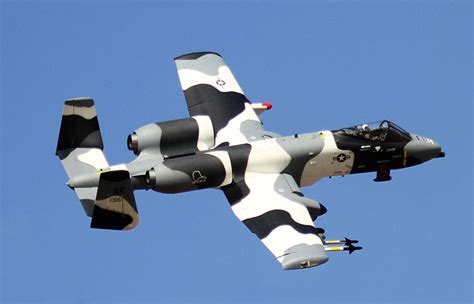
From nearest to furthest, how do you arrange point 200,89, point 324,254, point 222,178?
point 324,254 → point 222,178 → point 200,89

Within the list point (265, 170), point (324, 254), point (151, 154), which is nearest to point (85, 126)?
Answer: point (151, 154)

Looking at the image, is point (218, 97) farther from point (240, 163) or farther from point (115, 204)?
point (115, 204)

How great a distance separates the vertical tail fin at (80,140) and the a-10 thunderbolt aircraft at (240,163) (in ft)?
0.12

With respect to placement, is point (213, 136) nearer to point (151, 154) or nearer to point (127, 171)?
point (151, 154)

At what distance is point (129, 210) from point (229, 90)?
974 cm

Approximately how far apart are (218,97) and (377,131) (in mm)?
6668

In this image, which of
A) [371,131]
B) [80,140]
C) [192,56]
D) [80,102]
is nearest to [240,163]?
[371,131]

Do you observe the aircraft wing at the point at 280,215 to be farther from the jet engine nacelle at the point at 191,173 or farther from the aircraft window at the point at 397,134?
the aircraft window at the point at 397,134

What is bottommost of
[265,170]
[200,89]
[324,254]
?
[324,254]

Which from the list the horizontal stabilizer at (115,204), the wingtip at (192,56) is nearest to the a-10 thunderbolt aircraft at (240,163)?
the horizontal stabilizer at (115,204)

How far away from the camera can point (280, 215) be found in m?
57.9

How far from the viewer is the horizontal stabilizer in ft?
183

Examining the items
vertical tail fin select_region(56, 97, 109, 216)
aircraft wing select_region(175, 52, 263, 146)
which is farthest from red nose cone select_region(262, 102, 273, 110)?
vertical tail fin select_region(56, 97, 109, 216)

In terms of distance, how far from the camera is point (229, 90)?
6462 centimetres
